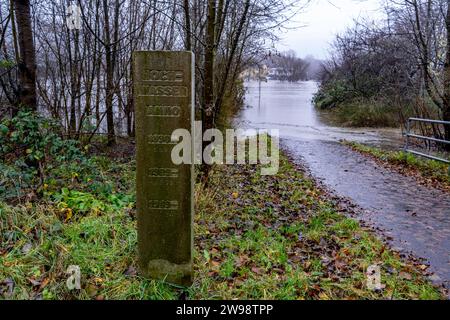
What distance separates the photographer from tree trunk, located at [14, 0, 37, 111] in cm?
655

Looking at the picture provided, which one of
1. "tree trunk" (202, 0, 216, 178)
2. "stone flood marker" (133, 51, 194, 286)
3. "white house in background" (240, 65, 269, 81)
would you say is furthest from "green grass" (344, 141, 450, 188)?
"stone flood marker" (133, 51, 194, 286)

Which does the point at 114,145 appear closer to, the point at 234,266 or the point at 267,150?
the point at 267,150

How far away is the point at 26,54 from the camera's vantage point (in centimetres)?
671

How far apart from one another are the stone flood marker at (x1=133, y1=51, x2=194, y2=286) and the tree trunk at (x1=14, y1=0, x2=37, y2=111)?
4.44 metres

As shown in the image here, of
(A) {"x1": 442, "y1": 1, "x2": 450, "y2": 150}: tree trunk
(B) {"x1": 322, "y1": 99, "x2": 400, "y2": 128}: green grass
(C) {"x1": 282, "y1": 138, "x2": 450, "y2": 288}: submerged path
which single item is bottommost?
(C) {"x1": 282, "y1": 138, "x2": 450, "y2": 288}: submerged path

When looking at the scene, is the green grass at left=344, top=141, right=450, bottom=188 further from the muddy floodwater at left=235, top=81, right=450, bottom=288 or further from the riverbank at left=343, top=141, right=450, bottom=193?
the muddy floodwater at left=235, top=81, right=450, bottom=288

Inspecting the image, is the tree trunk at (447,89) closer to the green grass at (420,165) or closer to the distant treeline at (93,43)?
the green grass at (420,165)

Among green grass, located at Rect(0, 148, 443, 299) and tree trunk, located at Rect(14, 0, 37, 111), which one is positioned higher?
tree trunk, located at Rect(14, 0, 37, 111)

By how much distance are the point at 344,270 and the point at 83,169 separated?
426 cm

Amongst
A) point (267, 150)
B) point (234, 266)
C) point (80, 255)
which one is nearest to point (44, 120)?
point (80, 255)

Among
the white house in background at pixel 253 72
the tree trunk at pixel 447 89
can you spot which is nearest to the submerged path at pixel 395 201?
the tree trunk at pixel 447 89

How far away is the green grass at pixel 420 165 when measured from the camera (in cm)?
859

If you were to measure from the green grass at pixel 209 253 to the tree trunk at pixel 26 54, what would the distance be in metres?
2.08
